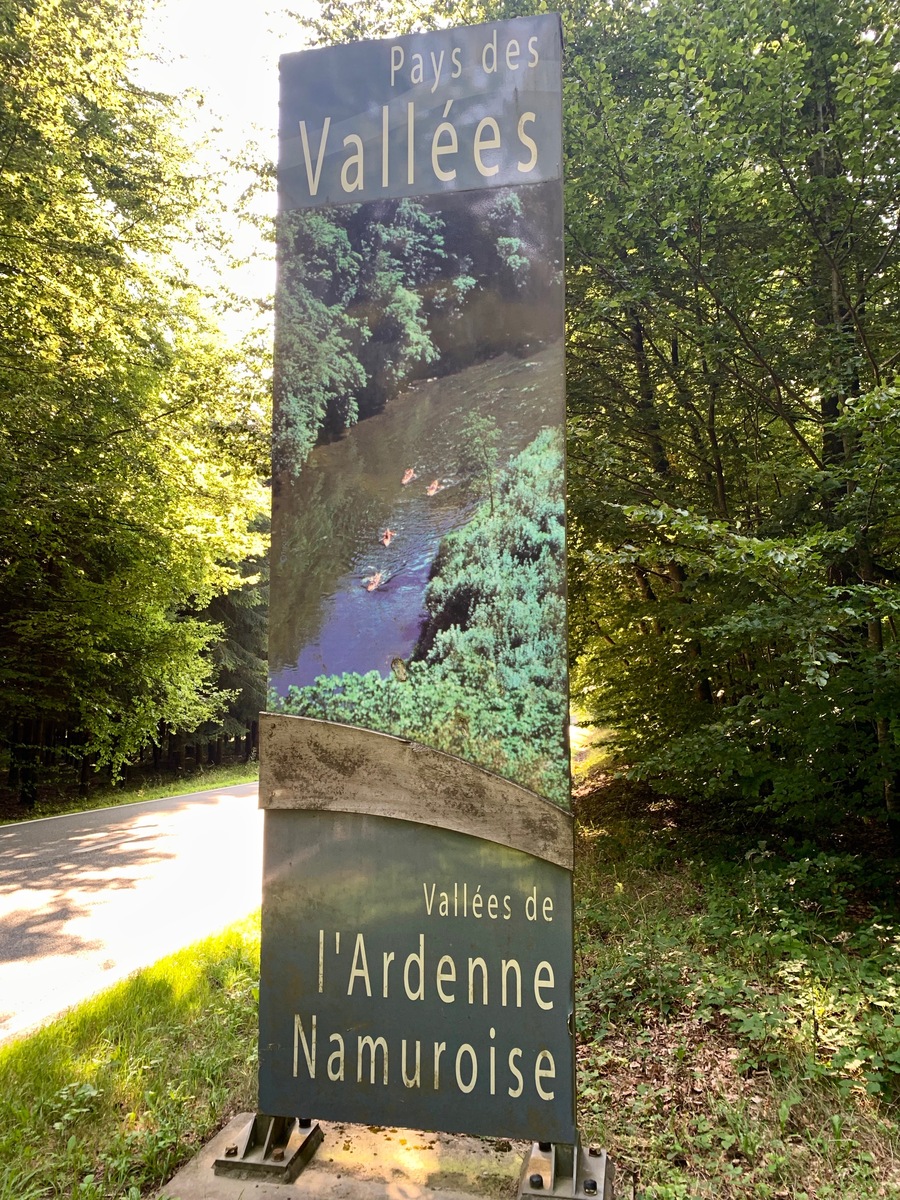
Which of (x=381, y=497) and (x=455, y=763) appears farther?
(x=381, y=497)

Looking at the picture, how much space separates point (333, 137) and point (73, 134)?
27.0 ft

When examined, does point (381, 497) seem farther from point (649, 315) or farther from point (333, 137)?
point (649, 315)

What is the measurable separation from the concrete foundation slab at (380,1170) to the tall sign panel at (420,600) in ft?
0.74

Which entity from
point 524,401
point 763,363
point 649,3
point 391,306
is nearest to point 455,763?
point 524,401

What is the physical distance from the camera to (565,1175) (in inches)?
105

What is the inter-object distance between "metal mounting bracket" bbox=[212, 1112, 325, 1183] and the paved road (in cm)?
204

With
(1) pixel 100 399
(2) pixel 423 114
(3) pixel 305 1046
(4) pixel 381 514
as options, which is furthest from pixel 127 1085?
(1) pixel 100 399

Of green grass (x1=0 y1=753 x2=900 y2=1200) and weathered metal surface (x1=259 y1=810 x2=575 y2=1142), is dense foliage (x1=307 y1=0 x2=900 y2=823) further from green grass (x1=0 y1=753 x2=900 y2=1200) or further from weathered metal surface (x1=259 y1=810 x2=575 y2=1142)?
weathered metal surface (x1=259 y1=810 x2=575 y2=1142)

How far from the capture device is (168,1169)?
2889 mm

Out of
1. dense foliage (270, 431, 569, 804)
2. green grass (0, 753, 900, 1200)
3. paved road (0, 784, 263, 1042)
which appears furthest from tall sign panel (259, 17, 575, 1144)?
paved road (0, 784, 263, 1042)

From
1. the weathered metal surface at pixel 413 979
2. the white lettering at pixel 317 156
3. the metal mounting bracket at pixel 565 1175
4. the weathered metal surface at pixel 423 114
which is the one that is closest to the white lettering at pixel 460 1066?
the weathered metal surface at pixel 413 979

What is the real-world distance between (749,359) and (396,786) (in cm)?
566

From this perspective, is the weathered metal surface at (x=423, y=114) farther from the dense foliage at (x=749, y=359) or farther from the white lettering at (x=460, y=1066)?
the white lettering at (x=460, y=1066)

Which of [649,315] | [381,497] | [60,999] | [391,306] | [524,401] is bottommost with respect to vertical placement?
[60,999]
